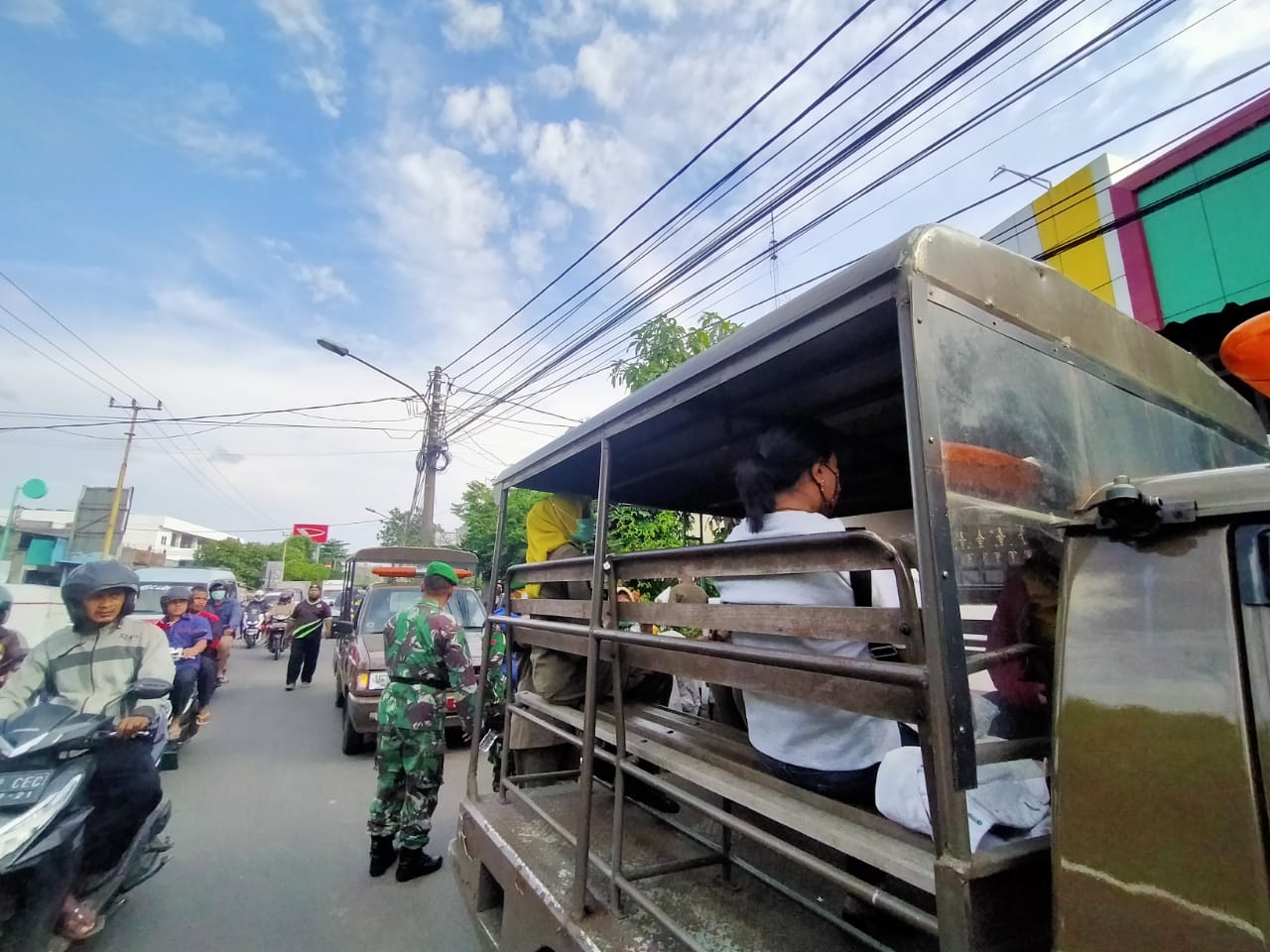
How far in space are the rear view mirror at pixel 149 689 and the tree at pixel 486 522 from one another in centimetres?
895

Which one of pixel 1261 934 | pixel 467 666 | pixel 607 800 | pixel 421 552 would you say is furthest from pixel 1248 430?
pixel 421 552

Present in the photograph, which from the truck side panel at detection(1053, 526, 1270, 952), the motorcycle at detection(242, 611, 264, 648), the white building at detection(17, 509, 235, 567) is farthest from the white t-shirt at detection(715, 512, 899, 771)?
the white building at detection(17, 509, 235, 567)

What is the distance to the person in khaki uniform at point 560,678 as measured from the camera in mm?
2779

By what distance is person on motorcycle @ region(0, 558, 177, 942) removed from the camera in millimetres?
2865

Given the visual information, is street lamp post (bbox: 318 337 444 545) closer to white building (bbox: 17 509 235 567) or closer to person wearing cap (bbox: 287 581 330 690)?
person wearing cap (bbox: 287 581 330 690)

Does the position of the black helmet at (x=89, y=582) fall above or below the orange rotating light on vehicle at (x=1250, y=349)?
below

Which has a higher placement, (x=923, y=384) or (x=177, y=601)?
(x=923, y=384)

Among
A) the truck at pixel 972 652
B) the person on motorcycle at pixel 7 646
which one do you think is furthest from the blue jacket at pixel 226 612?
the truck at pixel 972 652

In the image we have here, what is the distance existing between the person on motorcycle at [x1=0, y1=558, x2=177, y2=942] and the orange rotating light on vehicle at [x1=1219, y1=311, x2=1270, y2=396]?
4239 millimetres

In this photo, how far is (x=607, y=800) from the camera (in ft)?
8.94

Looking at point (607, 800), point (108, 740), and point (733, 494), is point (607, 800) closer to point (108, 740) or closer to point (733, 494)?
point (733, 494)

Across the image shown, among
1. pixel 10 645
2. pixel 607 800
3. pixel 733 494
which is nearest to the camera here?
pixel 607 800

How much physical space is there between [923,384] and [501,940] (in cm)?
232

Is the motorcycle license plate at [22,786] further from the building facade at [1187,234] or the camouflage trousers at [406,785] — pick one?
the building facade at [1187,234]
